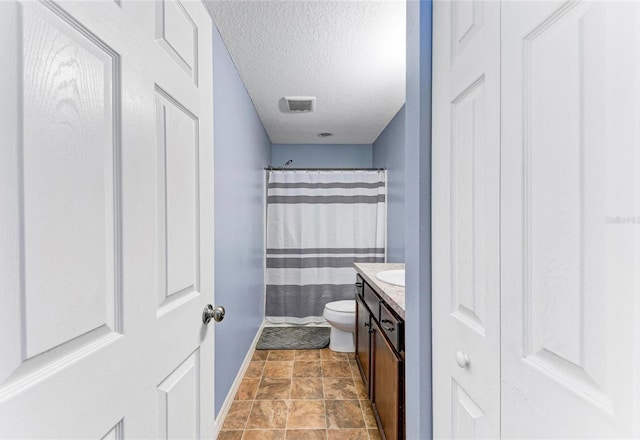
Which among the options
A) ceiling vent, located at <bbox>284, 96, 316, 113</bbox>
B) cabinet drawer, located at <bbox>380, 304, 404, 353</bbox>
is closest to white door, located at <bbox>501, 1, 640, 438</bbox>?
cabinet drawer, located at <bbox>380, 304, 404, 353</bbox>

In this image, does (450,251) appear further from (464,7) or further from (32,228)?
(32,228)

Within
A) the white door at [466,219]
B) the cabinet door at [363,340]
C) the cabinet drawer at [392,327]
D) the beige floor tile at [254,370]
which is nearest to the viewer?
the white door at [466,219]

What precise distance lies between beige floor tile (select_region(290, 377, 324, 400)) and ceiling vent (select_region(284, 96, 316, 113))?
2.30 metres

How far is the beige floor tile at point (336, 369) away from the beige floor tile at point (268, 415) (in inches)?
20.3

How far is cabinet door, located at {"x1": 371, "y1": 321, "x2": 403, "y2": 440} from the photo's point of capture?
1341 millimetres

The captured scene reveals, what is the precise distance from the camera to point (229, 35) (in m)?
1.86

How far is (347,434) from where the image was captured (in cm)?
177

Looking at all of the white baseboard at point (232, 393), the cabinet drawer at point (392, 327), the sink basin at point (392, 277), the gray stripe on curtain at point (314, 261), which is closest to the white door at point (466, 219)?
the cabinet drawer at point (392, 327)

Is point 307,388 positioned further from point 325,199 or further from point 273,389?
point 325,199

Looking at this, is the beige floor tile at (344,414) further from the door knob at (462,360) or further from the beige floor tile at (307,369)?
the door knob at (462,360)

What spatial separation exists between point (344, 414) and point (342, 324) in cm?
81

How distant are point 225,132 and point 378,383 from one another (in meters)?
1.79

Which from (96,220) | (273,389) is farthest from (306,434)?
(96,220)

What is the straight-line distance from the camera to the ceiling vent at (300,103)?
2697 millimetres
